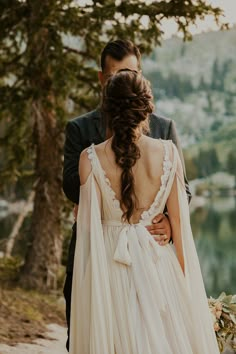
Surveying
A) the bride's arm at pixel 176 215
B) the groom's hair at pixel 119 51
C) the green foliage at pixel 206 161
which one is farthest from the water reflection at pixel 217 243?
the bride's arm at pixel 176 215

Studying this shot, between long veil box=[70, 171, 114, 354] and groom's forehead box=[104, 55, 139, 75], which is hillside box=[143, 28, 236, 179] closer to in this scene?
groom's forehead box=[104, 55, 139, 75]

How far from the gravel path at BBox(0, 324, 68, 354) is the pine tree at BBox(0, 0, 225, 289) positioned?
2.45 meters

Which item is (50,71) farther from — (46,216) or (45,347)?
(45,347)

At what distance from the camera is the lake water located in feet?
68.3

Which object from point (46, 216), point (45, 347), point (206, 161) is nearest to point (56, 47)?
point (46, 216)

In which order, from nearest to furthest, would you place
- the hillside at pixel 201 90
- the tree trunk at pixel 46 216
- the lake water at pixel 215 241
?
the tree trunk at pixel 46 216 < the lake water at pixel 215 241 < the hillside at pixel 201 90

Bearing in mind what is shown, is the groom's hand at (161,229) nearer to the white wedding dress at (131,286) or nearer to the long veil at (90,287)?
the white wedding dress at (131,286)

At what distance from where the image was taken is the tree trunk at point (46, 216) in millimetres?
9633

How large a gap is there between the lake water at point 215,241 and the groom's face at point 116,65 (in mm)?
Answer: 7033

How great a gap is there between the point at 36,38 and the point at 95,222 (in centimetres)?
565

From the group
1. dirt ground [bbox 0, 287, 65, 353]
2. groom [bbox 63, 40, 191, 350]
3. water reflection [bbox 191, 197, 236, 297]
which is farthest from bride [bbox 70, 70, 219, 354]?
water reflection [bbox 191, 197, 236, 297]

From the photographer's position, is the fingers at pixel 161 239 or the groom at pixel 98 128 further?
the groom at pixel 98 128

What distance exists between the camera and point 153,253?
126 inches

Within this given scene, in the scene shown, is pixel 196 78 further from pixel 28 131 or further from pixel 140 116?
pixel 140 116
